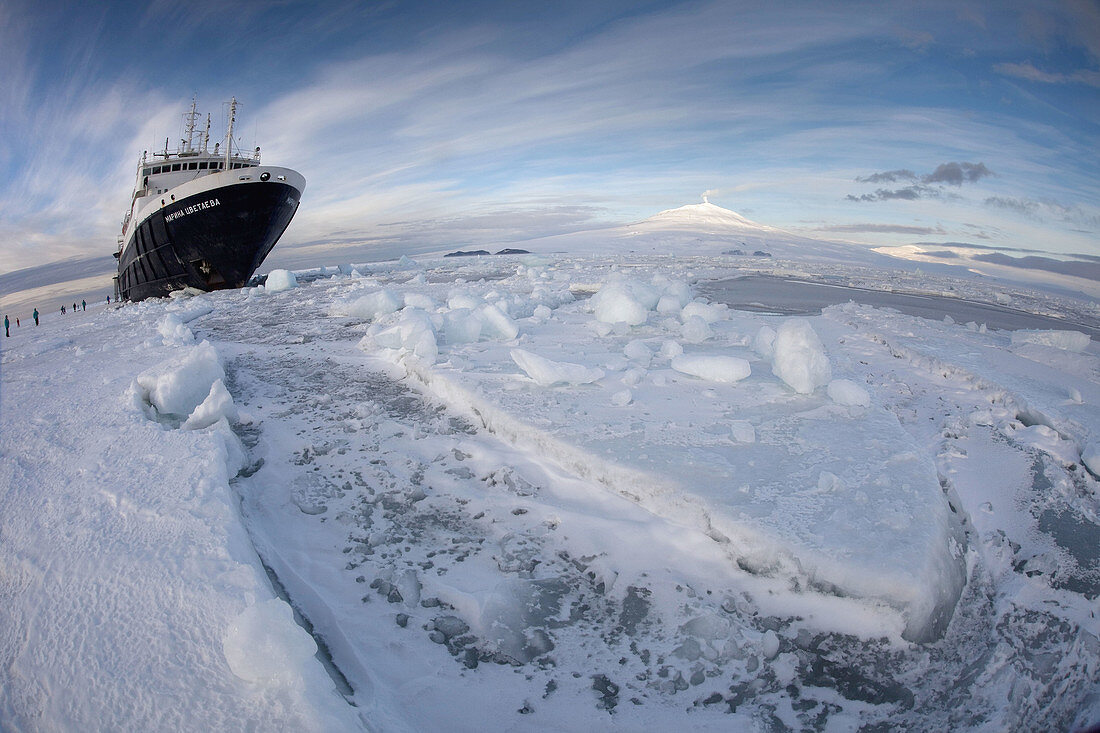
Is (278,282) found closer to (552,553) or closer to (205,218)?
(205,218)

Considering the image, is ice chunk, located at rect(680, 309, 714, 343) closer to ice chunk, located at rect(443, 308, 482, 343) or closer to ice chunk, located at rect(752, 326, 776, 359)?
ice chunk, located at rect(752, 326, 776, 359)

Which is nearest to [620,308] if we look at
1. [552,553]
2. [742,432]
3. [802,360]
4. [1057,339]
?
[802,360]

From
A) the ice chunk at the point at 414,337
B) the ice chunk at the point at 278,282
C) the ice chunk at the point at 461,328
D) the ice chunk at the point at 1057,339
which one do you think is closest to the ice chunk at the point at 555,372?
the ice chunk at the point at 414,337

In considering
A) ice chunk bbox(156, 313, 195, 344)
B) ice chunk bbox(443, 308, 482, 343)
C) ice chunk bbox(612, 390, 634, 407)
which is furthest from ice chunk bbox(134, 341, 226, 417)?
ice chunk bbox(612, 390, 634, 407)

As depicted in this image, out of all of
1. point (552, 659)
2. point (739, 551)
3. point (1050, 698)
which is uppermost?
point (739, 551)

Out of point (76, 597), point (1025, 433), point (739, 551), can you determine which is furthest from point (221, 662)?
point (1025, 433)

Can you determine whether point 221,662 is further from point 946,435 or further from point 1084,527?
point 946,435
